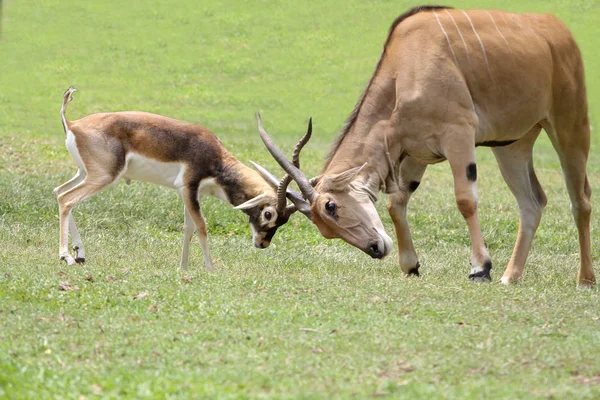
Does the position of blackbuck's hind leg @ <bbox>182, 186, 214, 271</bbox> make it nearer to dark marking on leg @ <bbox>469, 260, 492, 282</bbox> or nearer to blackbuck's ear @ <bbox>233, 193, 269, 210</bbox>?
blackbuck's ear @ <bbox>233, 193, 269, 210</bbox>

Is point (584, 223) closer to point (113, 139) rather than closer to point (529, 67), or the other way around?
point (529, 67)

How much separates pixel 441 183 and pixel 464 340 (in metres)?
12.4

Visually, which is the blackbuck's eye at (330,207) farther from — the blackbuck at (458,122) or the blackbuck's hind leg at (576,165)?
the blackbuck's hind leg at (576,165)

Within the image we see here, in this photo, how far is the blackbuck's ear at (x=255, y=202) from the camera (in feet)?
33.8

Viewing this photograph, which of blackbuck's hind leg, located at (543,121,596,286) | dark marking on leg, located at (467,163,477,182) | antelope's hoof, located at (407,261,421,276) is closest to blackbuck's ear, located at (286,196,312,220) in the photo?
antelope's hoof, located at (407,261,421,276)

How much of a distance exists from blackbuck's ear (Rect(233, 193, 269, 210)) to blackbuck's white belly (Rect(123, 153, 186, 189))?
730mm

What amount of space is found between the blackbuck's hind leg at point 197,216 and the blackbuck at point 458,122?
4.04 feet

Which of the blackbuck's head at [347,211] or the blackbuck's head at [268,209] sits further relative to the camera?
the blackbuck's head at [268,209]

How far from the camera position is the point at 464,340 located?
259 inches

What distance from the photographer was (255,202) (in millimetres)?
10430

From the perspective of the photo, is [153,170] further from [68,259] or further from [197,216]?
[68,259]

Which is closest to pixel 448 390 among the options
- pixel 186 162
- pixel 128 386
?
pixel 128 386

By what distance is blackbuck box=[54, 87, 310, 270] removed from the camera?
405 inches

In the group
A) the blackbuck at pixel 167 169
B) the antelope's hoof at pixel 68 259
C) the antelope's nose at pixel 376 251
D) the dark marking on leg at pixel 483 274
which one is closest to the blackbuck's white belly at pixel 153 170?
the blackbuck at pixel 167 169
